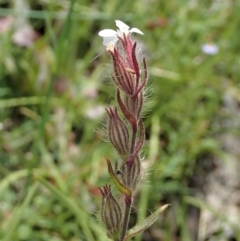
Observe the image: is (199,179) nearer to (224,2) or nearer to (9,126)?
(9,126)

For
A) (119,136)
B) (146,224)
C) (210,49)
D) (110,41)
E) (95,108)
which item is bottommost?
(146,224)

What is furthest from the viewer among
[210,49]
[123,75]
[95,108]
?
[210,49]

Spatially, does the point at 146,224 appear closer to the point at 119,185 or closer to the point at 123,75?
the point at 119,185

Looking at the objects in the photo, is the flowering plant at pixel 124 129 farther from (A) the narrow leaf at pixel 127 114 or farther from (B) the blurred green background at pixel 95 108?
(B) the blurred green background at pixel 95 108

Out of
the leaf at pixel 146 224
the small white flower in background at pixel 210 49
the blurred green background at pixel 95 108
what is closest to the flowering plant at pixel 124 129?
the leaf at pixel 146 224

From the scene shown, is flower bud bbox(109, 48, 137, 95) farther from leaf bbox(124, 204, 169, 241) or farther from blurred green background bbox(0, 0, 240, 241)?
blurred green background bbox(0, 0, 240, 241)

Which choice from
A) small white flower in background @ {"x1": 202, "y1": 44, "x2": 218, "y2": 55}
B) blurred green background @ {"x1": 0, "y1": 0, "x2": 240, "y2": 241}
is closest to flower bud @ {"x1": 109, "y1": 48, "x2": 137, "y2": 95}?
blurred green background @ {"x1": 0, "y1": 0, "x2": 240, "y2": 241}

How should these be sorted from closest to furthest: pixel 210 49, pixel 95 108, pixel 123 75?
pixel 123 75 → pixel 95 108 → pixel 210 49

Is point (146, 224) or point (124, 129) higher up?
point (124, 129)

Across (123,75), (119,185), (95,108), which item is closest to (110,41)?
(123,75)

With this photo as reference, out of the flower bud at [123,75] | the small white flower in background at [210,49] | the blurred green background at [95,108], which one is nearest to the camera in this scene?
the flower bud at [123,75]
